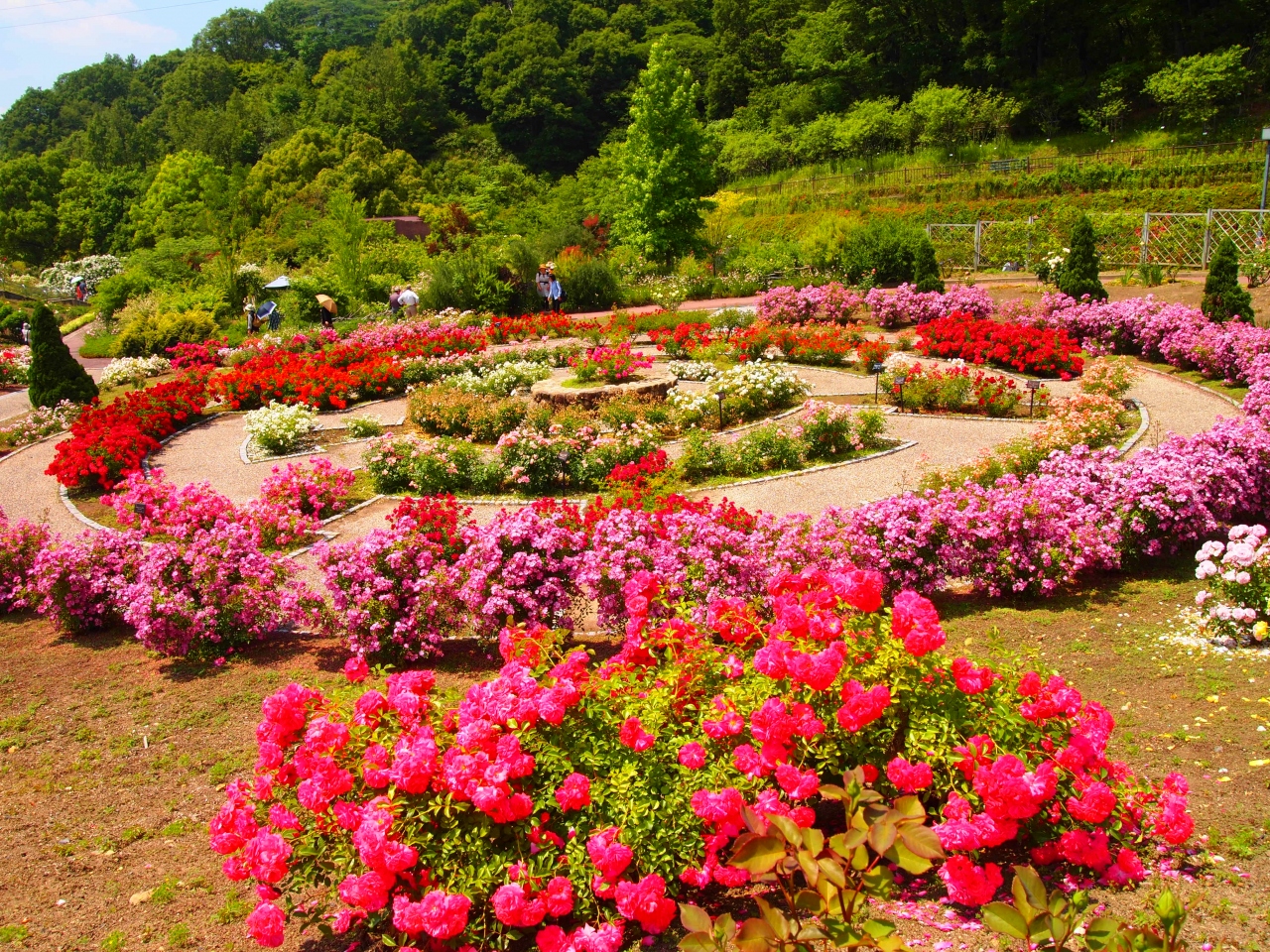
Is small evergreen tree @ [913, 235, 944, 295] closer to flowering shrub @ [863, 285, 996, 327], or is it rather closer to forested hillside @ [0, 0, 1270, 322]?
flowering shrub @ [863, 285, 996, 327]

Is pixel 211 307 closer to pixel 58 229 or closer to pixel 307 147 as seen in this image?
pixel 307 147

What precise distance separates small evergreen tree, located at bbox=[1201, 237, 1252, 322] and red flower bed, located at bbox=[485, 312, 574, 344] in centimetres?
1135

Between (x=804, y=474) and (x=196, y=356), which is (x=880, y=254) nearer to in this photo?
(x=804, y=474)

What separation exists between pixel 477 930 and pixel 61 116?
130513 millimetres

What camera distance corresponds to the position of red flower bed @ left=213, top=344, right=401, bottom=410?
1469 cm

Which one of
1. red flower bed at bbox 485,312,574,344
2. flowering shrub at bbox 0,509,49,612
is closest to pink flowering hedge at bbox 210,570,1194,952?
flowering shrub at bbox 0,509,49,612

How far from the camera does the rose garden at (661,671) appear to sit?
305cm

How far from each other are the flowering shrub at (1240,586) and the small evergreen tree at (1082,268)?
1255 centimetres

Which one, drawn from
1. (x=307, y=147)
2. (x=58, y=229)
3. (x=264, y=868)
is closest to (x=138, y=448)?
(x=264, y=868)

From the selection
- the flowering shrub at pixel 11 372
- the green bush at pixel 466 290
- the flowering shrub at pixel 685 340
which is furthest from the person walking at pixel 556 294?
the flowering shrub at pixel 11 372

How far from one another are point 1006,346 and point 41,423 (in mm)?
15261

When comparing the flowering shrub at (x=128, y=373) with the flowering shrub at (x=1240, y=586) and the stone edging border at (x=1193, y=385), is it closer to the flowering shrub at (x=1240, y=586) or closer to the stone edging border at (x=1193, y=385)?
the stone edging border at (x=1193, y=385)

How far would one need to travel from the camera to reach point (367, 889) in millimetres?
2943

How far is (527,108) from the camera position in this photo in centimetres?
7962
